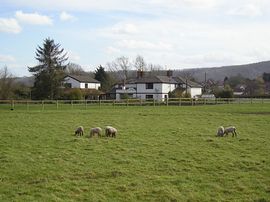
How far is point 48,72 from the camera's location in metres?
73.6

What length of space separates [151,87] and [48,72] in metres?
24.5

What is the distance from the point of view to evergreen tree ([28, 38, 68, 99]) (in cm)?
7275

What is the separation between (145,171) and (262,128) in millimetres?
13816

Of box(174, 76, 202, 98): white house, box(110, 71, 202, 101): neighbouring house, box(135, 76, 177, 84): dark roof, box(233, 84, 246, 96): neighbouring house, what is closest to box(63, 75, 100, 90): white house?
box(110, 71, 202, 101): neighbouring house

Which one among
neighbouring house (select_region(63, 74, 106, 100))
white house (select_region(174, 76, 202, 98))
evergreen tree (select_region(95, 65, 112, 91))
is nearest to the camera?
neighbouring house (select_region(63, 74, 106, 100))

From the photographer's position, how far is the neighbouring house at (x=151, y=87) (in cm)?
8656

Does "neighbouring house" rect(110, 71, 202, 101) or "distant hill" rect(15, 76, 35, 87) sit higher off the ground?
"distant hill" rect(15, 76, 35, 87)

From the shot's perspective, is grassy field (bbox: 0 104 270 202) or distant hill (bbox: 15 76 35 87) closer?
grassy field (bbox: 0 104 270 202)

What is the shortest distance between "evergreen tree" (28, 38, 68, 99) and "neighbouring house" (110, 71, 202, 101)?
1510 centimetres

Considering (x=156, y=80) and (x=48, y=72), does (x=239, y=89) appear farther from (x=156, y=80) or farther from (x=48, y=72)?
(x=48, y=72)

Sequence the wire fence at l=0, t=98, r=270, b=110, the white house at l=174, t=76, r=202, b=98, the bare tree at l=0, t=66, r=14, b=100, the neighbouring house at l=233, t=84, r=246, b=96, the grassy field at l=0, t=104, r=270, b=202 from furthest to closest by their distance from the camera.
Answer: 1. the neighbouring house at l=233, t=84, r=246, b=96
2. the white house at l=174, t=76, r=202, b=98
3. the bare tree at l=0, t=66, r=14, b=100
4. the wire fence at l=0, t=98, r=270, b=110
5. the grassy field at l=0, t=104, r=270, b=202

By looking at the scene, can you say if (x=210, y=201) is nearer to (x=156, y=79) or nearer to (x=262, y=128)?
(x=262, y=128)

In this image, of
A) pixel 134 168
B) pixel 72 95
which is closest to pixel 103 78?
pixel 72 95

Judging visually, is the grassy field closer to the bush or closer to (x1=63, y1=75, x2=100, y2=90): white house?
the bush
